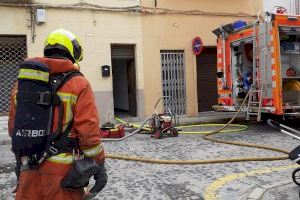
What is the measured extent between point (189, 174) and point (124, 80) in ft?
29.8

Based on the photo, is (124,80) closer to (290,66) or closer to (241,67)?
(241,67)

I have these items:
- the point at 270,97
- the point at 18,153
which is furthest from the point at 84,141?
the point at 270,97

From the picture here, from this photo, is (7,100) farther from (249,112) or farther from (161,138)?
(249,112)

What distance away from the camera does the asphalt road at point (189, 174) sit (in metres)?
5.27

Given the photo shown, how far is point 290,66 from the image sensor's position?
1082cm

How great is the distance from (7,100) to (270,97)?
22.8ft

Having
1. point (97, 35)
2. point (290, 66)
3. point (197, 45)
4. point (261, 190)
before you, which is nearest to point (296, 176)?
point (261, 190)

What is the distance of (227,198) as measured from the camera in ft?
16.6

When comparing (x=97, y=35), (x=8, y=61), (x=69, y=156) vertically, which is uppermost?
(x=97, y=35)

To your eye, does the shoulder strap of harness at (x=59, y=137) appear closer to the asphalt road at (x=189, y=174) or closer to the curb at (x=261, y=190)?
the asphalt road at (x=189, y=174)

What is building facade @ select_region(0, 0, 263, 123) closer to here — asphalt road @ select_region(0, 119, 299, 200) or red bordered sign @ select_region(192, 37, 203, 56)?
red bordered sign @ select_region(192, 37, 203, 56)

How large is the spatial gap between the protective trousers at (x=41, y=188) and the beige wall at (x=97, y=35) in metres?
9.13

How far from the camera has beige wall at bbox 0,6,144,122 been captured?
1170cm

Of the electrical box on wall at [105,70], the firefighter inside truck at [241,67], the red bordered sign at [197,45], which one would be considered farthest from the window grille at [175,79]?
the firefighter inside truck at [241,67]
